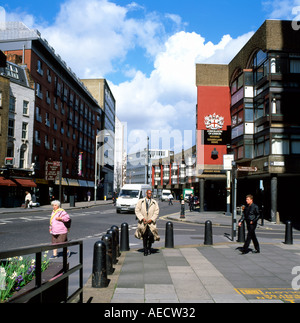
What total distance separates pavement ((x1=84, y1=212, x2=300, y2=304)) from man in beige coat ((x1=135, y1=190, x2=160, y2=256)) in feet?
1.71

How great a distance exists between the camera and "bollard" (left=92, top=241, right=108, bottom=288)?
245 inches

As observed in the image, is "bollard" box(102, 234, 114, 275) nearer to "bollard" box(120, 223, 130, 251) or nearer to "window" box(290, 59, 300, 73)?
"bollard" box(120, 223, 130, 251)

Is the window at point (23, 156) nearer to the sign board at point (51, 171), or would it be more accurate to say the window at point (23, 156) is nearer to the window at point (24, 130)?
the window at point (24, 130)

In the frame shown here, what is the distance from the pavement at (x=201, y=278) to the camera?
566 cm

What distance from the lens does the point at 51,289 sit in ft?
11.8

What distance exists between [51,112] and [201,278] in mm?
42380

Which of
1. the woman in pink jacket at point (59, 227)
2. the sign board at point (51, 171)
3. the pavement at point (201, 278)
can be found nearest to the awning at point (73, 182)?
the sign board at point (51, 171)

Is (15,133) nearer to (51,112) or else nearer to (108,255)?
(51,112)

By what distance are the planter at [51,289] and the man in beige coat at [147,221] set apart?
212 inches

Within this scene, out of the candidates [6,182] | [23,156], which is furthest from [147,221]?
[23,156]

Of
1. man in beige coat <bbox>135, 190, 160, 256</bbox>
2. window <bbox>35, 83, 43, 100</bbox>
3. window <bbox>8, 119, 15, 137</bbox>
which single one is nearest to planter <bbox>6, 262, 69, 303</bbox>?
man in beige coat <bbox>135, 190, 160, 256</bbox>
